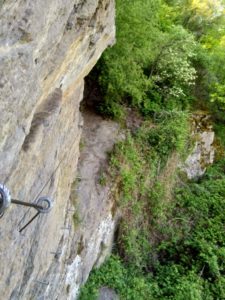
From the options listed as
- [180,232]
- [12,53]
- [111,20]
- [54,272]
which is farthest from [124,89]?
[12,53]

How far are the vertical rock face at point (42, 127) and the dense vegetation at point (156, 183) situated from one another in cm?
216

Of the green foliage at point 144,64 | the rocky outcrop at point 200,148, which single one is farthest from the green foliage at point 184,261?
the green foliage at point 144,64

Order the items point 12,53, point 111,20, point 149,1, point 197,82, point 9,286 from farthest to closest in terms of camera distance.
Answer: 1. point 197,82
2. point 149,1
3. point 111,20
4. point 9,286
5. point 12,53

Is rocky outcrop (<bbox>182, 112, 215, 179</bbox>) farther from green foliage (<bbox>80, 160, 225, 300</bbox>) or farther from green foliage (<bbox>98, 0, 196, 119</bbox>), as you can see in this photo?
green foliage (<bbox>98, 0, 196, 119</bbox>)

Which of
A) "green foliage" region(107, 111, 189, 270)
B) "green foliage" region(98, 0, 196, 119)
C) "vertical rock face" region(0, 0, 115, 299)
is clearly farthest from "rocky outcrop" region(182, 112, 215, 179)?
"vertical rock face" region(0, 0, 115, 299)

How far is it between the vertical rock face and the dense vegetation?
7.07 feet

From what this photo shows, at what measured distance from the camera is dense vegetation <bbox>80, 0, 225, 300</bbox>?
29.8 ft

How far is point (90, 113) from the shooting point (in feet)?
34.9

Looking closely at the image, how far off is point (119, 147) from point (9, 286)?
231 inches

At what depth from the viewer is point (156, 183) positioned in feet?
34.9

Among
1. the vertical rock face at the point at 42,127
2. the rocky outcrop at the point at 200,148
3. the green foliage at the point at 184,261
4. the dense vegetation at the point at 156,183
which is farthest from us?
the rocky outcrop at the point at 200,148

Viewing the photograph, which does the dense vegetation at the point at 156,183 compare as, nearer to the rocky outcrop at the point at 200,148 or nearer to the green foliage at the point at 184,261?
the green foliage at the point at 184,261

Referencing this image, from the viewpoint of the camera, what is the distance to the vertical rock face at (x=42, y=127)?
2.89 m

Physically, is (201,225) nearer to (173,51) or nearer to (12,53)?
(173,51)
